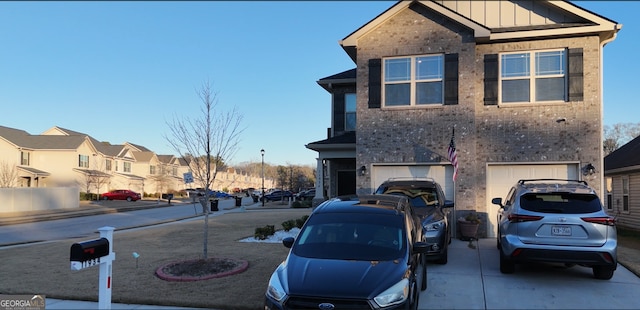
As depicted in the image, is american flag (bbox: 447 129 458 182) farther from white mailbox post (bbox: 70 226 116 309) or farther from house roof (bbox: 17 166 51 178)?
house roof (bbox: 17 166 51 178)

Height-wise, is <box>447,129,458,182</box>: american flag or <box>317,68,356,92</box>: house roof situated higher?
<box>317,68,356,92</box>: house roof

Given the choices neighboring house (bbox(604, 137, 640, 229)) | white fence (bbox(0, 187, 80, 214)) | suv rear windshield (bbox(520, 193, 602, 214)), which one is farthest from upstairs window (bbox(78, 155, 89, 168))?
suv rear windshield (bbox(520, 193, 602, 214))

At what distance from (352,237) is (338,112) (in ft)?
42.1

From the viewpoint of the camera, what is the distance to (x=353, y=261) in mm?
5191

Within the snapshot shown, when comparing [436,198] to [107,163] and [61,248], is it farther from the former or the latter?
[107,163]

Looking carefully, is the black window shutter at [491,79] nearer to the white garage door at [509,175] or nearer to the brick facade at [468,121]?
the brick facade at [468,121]

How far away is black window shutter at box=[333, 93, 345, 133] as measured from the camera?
717 inches

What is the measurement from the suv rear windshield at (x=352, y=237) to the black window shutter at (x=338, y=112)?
12.4 m

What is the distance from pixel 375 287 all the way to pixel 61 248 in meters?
11.0

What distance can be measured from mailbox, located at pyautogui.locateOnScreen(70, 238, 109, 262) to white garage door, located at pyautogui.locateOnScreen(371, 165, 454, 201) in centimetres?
891

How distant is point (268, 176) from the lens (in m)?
142

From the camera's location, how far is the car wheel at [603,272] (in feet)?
24.4

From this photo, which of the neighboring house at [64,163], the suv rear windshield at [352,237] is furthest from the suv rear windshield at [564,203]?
the neighboring house at [64,163]

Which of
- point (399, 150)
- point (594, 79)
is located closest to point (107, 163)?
Result: point (399, 150)
